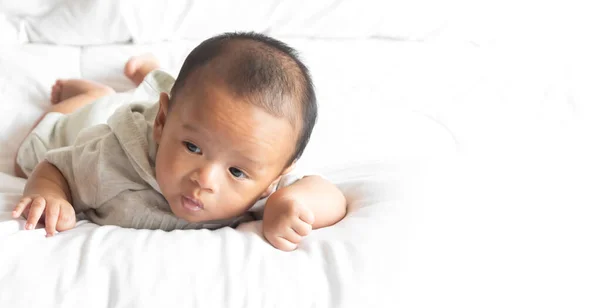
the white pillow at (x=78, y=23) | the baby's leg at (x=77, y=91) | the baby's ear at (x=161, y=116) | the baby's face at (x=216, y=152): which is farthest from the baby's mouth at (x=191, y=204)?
the white pillow at (x=78, y=23)

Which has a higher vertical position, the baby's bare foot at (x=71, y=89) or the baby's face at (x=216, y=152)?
the baby's face at (x=216, y=152)

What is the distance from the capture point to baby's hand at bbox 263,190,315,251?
84cm

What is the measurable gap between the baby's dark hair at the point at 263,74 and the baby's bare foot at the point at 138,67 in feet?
1.73

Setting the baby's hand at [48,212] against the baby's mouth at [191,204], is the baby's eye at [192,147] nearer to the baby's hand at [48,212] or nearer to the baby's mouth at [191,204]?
the baby's mouth at [191,204]

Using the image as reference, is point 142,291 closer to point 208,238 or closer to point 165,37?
point 208,238

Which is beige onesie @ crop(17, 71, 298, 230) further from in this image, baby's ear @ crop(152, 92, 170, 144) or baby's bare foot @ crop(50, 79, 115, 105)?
baby's bare foot @ crop(50, 79, 115, 105)

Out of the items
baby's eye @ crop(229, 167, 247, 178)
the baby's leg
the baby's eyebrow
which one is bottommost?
the baby's leg

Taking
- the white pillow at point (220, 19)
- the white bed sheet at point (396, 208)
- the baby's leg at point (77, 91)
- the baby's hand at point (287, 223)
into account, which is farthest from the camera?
the white pillow at point (220, 19)

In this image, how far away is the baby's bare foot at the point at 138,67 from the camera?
4.60 ft

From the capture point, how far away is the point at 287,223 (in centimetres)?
84

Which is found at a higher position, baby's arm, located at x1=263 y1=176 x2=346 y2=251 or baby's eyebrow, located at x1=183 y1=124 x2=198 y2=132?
baby's eyebrow, located at x1=183 y1=124 x2=198 y2=132

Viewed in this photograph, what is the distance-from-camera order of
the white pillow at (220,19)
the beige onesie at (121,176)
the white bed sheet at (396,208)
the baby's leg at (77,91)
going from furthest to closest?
1. the white pillow at (220,19)
2. the baby's leg at (77,91)
3. the beige onesie at (121,176)
4. the white bed sheet at (396,208)

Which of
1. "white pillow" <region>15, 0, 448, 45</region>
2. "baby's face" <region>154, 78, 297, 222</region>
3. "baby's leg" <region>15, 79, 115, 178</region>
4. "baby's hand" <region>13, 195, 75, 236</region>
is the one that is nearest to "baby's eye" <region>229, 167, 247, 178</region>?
"baby's face" <region>154, 78, 297, 222</region>

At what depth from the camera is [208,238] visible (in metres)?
0.81
